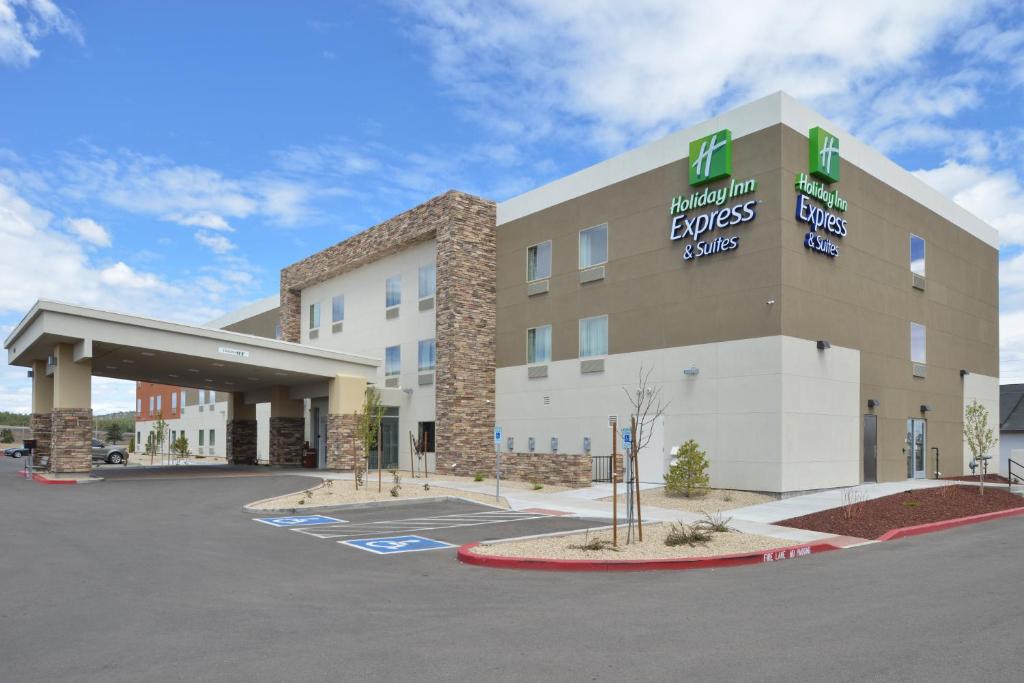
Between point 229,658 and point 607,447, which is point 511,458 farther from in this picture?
point 229,658

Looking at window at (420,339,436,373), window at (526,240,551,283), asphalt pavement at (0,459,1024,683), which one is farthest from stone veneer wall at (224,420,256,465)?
asphalt pavement at (0,459,1024,683)

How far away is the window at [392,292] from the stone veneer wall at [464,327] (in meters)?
4.33

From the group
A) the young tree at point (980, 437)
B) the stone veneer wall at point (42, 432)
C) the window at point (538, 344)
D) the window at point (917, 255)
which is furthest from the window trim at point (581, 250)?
the stone veneer wall at point (42, 432)

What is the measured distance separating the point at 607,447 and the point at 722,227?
8.33 m

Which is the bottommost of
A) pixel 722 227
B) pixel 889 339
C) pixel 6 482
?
pixel 6 482

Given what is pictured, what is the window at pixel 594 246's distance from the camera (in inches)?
1081

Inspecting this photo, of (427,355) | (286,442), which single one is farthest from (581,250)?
(286,442)

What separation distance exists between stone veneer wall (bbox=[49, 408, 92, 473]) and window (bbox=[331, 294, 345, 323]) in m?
15.5

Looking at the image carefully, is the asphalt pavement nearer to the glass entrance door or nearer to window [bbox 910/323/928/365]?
the glass entrance door

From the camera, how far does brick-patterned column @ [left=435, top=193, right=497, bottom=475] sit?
31.2 meters

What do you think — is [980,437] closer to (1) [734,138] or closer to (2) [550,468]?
(1) [734,138]

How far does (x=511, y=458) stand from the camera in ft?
90.2

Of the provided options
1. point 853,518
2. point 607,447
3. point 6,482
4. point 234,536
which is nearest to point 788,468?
point 853,518

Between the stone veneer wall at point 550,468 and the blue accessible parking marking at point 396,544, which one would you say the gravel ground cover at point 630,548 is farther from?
the stone veneer wall at point 550,468
